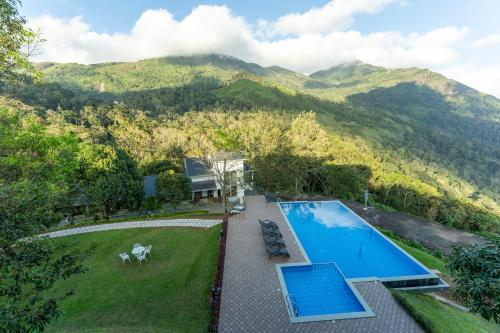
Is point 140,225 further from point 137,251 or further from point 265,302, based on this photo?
point 265,302

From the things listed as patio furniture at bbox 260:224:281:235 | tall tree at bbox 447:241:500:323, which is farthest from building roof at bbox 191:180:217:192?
tall tree at bbox 447:241:500:323

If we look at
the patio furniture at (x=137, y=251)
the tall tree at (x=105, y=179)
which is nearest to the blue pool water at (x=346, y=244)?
the patio furniture at (x=137, y=251)

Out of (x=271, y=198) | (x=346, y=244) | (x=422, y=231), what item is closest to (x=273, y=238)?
(x=346, y=244)

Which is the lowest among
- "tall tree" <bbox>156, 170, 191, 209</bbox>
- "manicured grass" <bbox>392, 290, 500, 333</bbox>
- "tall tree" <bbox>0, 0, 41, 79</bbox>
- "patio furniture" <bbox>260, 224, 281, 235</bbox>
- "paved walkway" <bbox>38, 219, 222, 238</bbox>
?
"manicured grass" <bbox>392, 290, 500, 333</bbox>

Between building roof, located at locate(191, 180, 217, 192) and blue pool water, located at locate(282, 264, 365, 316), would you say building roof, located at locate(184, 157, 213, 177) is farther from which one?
blue pool water, located at locate(282, 264, 365, 316)

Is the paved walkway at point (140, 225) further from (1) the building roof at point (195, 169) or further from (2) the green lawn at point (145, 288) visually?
(1) the building roof at point (195, 169)
